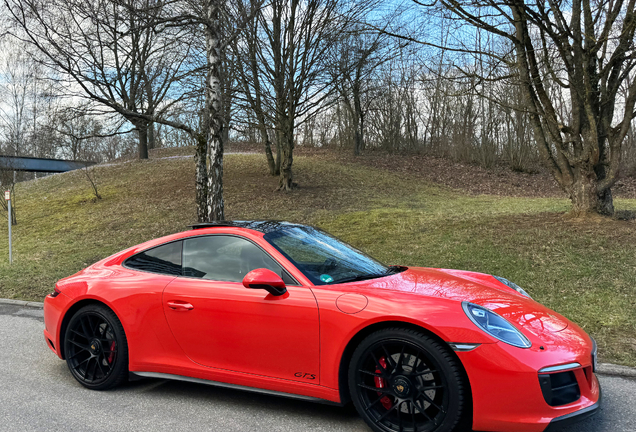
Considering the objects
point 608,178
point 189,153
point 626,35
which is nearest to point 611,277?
point 608,178

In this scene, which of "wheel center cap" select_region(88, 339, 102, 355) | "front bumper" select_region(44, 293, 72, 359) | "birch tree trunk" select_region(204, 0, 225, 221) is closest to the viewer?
"wheel center cap" select_region(88, 339, 102, 355)

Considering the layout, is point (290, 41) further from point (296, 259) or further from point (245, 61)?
point (296, 259)

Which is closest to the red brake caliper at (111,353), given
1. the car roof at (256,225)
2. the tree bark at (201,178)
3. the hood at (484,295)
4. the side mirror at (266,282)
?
the car roof at (256,225)

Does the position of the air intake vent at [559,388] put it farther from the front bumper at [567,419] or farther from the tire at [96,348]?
the tire at [96,348]

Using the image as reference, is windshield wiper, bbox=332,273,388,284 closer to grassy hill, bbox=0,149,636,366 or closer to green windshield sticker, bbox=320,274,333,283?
green windshield sticker, bbox=320,274,333,283

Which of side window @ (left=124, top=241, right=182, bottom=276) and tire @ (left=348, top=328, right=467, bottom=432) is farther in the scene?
side window @ (left=124, top=241, right=182, bottom=276)

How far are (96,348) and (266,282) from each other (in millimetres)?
1914

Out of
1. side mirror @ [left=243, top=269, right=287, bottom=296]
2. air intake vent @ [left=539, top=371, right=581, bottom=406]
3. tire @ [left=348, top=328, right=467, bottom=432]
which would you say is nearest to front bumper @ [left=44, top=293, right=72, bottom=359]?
side mirror @ [left=243, top=269, right=287, bottom=296]

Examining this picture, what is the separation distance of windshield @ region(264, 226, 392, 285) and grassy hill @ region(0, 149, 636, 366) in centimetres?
267

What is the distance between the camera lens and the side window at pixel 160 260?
152 inches

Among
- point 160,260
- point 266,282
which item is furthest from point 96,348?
point 266,282

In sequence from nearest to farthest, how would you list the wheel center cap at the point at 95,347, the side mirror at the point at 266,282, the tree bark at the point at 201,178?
the side mirror at the point at 266,282 → the wheel center cap at the point at 95,347 → the tree bark at the point at 201,178

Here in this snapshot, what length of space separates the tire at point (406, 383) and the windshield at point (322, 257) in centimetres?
64

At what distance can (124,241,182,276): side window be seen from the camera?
385 centimetres
